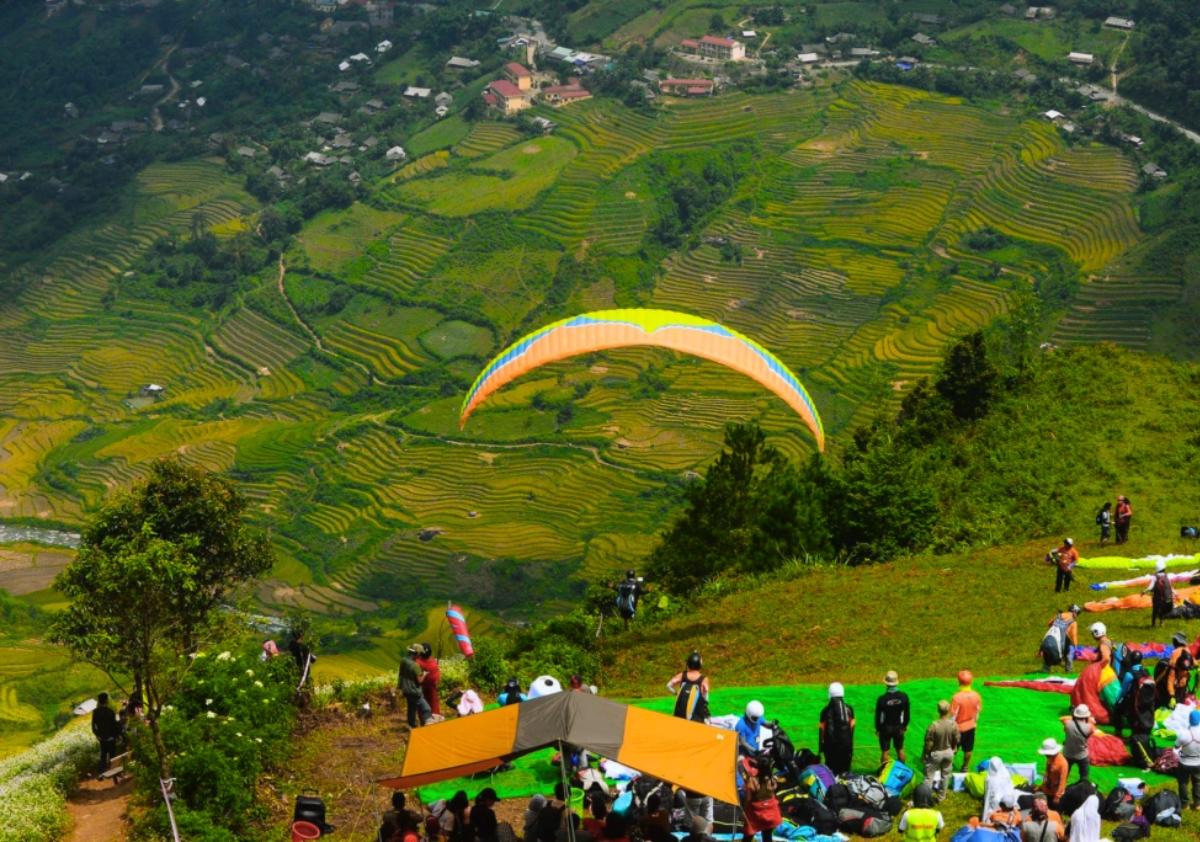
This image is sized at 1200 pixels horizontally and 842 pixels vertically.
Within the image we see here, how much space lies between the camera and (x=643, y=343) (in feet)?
63.4

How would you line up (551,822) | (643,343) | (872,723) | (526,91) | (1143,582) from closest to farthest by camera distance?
(551,822)
(872,723)
(643,343)
(1143,582)
(526,91)

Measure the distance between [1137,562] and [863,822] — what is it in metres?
11.0

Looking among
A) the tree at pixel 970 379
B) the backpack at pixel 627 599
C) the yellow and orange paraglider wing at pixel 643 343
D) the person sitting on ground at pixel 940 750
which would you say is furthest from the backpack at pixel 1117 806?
the tree at pixel 970 379

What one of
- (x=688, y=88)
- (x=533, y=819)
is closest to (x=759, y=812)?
(x=533, y=819)

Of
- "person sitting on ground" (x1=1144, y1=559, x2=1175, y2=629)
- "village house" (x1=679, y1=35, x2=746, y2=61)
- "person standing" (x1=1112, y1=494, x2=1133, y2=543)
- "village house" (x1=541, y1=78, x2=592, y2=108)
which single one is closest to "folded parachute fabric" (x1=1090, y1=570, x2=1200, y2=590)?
"person sitting on ground" (x1=1144, y1=559, x2=1175, y2=629)

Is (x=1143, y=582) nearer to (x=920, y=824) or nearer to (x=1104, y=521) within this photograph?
(x=1104, y=521)

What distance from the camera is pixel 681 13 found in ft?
390

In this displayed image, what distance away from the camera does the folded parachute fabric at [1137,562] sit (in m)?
21.9

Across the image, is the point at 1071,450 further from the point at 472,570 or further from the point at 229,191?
the point at 229,191

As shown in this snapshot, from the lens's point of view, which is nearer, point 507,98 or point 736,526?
point 736,526

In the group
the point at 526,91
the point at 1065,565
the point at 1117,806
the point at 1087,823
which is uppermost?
the point at 1087,823

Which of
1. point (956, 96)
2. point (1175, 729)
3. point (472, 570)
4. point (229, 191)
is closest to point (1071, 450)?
point (1175, 729)

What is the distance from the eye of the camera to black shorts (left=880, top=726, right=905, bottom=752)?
13656 mm

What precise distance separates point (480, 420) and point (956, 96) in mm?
46075
